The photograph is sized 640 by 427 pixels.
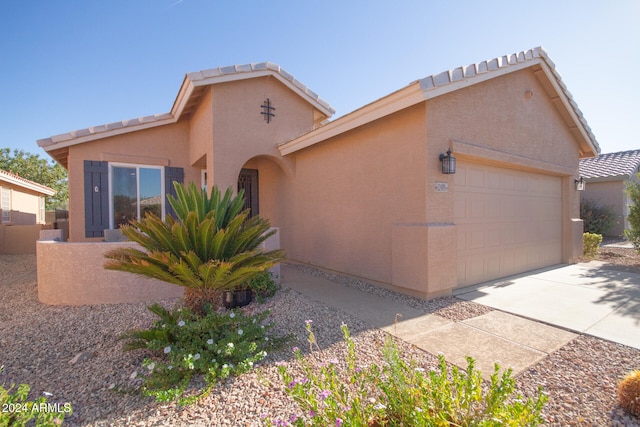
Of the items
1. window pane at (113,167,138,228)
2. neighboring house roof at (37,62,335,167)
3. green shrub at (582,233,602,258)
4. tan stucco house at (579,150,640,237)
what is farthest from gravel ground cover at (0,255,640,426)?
tan stucco house at (579,150,640,237)

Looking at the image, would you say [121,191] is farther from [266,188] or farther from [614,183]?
[614,183]

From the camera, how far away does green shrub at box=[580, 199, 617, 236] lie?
46.0 feet

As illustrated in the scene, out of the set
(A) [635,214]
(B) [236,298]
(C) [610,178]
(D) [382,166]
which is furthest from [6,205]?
(C) [610,178]

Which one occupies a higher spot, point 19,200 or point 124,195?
point 19,200

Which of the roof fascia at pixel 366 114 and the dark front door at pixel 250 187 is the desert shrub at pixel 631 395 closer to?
the roof fascia at pixel 366 114

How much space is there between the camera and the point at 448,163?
5613 millimetres

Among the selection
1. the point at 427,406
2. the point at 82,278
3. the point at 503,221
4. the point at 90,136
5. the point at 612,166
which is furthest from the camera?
the point at 612,166

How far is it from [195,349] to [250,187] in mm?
7864

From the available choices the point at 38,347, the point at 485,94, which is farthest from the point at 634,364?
the point at 38,347

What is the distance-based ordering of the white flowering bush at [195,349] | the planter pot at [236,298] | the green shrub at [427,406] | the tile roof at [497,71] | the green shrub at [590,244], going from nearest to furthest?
the green shrub at [427,406], the white flowering bush at [195,349], the tile roof at [497,71], the planter pot at [236,298], the green shrub at [590,244]

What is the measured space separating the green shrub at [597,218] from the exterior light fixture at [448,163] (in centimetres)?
1304

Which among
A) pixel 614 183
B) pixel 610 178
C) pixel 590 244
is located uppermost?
pixel 610 178

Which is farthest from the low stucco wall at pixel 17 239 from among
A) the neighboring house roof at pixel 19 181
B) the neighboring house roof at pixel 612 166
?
the neighboring house roof at pixel 612 166

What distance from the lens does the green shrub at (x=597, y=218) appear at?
1402cm
